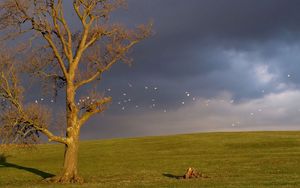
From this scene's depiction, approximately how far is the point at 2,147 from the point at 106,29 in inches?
536

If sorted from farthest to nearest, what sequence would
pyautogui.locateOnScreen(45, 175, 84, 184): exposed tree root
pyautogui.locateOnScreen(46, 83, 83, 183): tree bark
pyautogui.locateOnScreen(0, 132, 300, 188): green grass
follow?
pyautogui.locateOnScreen(46, 83, 83, 183): tree bark
pyautogui.locateOnScreen(0, 132, 300, 188): green grass
pyautogui.locateOnScreen(45, 175, 84, 184): exposed tree root

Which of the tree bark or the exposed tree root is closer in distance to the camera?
the exposed tree root

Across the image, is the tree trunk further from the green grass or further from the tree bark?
the green grass

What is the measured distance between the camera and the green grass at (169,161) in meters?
40.5

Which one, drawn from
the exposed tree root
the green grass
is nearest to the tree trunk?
the exposed tree root

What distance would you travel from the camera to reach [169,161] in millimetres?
58500

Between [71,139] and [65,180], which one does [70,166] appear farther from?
[71,139]

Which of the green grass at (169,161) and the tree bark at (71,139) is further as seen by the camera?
the tree bark at (71,139)

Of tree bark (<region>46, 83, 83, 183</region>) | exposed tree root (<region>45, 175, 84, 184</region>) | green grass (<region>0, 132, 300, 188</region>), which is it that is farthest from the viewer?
tree bark (<region>46, 83, 83, 183</region>)

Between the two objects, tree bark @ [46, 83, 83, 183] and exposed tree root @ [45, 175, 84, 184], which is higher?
tree bark @ [46, 83, 83, 183]

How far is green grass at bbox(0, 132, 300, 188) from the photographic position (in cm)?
4047

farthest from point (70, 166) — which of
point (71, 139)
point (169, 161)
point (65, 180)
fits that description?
point (169, 161)

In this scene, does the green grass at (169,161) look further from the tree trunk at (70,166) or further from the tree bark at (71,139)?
the tree bark at (71,139)

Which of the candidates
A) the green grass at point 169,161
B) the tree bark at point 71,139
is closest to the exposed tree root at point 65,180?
the tree bark at point 71,139
